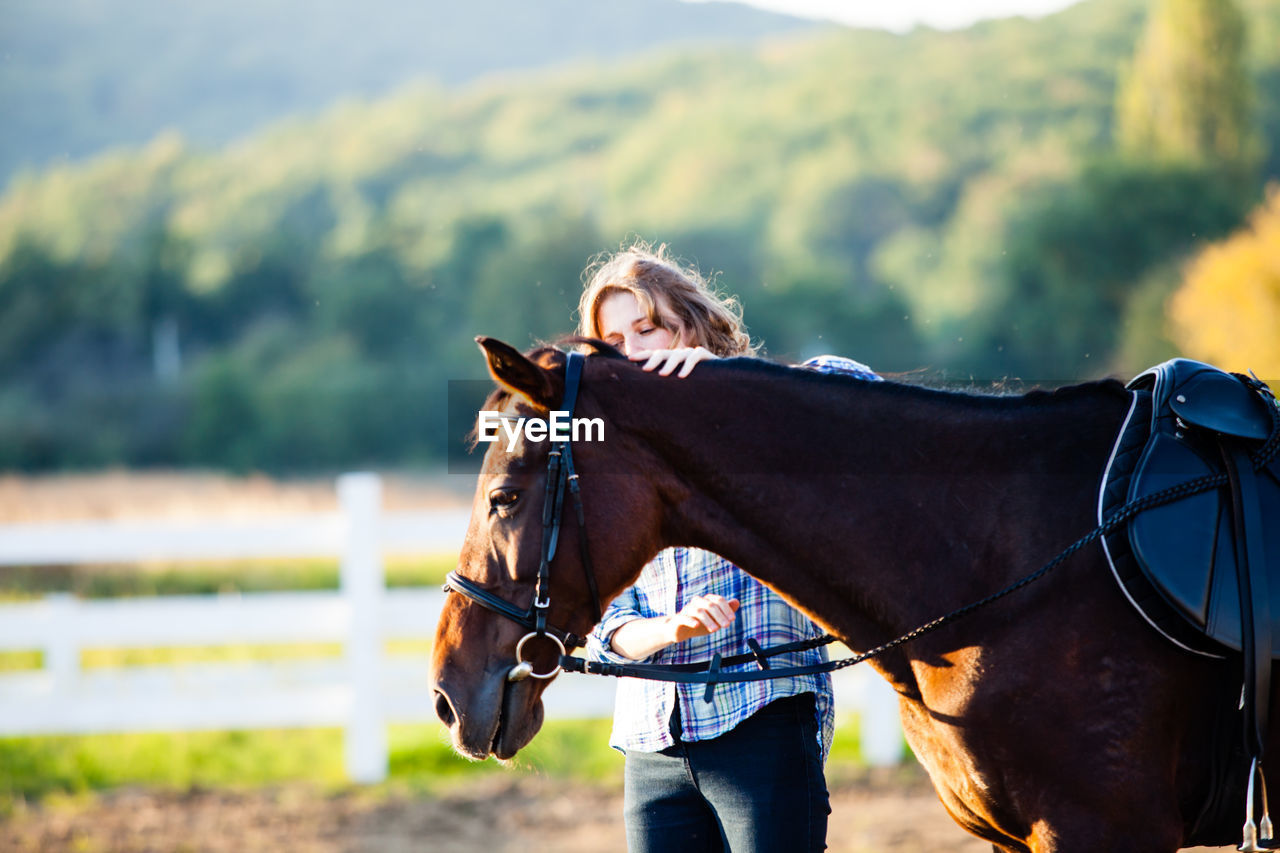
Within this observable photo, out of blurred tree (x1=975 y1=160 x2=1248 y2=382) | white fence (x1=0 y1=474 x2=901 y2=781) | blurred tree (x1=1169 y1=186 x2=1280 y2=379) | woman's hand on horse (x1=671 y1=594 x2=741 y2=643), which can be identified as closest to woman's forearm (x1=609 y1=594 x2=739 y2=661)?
woman's hand on horse (x1=671 y1=594 x2=741 y2=643)

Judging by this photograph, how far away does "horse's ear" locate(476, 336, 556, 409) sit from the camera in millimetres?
2068

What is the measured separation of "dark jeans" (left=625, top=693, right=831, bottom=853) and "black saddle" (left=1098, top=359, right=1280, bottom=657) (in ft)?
2.64

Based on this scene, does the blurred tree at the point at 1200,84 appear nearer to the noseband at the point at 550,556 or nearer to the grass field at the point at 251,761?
the grass field at the point at 251,761

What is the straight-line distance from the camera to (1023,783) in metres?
2.02

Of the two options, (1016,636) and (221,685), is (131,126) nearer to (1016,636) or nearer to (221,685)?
(221,685)

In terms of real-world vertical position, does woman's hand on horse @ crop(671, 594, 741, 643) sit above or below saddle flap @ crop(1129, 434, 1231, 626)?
below

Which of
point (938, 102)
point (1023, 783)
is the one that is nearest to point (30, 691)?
point (1023, 783)

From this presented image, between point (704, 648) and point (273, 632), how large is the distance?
4308mm

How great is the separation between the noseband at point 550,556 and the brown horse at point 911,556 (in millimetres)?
21

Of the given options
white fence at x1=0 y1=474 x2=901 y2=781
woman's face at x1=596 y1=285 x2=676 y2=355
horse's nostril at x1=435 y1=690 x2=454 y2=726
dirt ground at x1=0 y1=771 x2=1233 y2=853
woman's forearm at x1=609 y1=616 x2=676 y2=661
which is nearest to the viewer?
horse's nostril at x1=435 y1=690 x2=454 y2=726

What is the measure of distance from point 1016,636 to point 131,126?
82724mm

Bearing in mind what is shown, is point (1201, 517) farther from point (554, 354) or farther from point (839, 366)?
point (554, 354)

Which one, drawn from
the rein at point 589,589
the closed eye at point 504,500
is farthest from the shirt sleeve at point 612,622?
the closed eye at point 504,500

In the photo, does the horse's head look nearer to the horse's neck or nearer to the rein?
the rein
